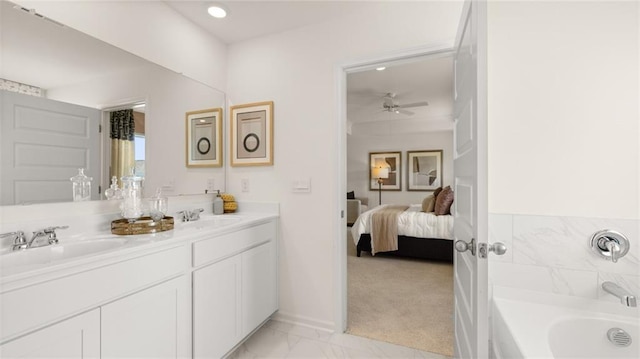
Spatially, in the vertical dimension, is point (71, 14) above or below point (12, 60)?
above

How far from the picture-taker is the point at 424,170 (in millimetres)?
6438

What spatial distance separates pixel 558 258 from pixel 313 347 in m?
1.54

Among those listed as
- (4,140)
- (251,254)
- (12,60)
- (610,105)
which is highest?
(12,60)

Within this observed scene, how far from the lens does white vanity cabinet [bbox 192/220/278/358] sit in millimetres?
1583

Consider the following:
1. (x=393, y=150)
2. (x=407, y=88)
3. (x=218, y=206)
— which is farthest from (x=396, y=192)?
(x=218, y=206)

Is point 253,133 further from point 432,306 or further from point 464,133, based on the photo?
point 432,306

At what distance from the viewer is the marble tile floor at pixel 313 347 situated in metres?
1.88

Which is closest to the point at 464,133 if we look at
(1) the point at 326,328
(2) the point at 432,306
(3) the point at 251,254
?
(3) the point at 251,254

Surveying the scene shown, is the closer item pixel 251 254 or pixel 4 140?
pixel 4 140

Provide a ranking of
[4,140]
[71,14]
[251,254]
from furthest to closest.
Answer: [251,254], [71,14], [4,140]

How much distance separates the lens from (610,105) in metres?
1.34

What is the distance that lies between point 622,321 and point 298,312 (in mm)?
1854

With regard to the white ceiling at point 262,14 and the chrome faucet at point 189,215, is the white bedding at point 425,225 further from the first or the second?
the white ceiling at point 262,14

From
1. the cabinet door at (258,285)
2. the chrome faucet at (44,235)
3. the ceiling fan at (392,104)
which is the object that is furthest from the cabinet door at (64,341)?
the ceiling fan at (392,104)
